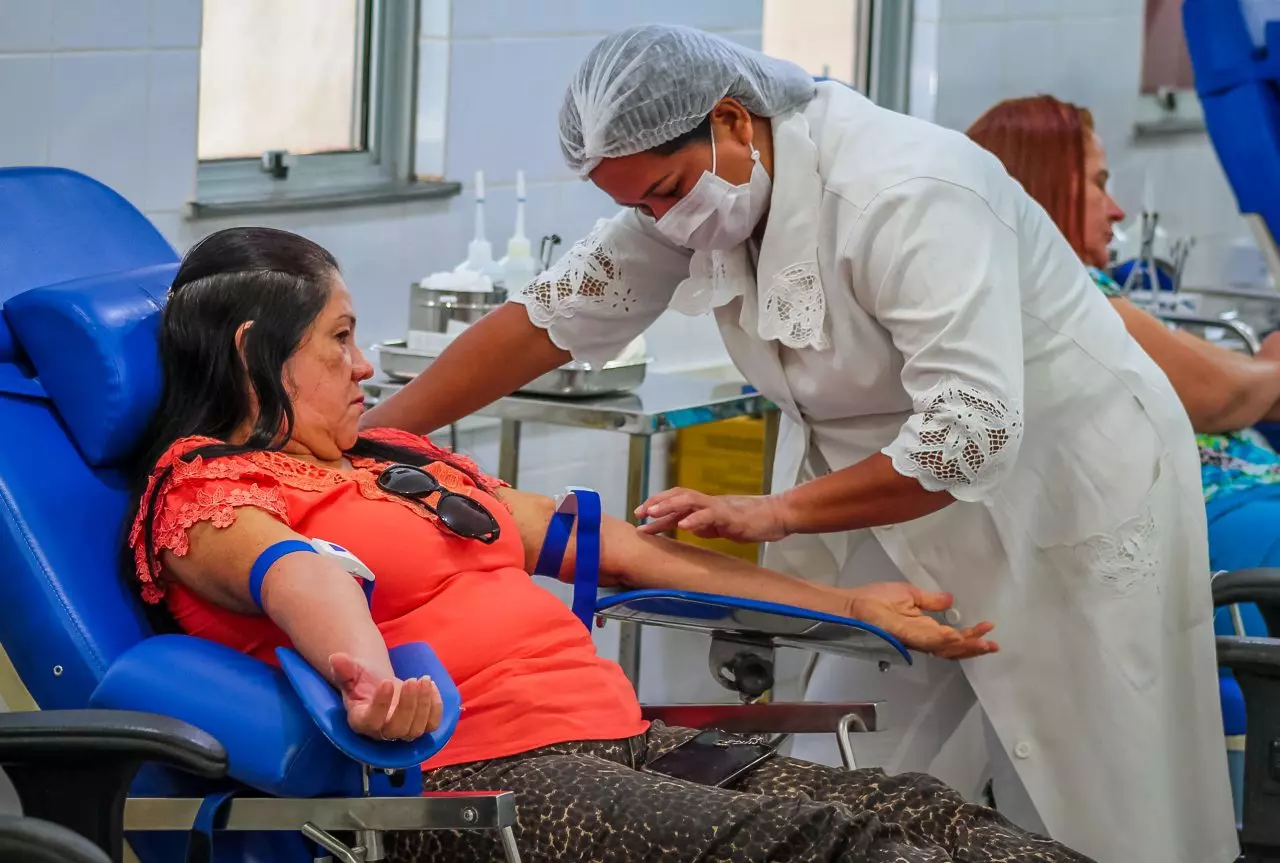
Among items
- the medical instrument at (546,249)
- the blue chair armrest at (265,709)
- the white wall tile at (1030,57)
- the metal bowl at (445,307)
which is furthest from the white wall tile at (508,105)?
the blue chair armrest at (265,709)

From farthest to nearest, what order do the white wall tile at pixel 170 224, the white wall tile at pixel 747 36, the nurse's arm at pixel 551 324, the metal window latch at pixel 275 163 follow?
the white wall tile at pixel 747 36, the metal window latch at pixel 275 163, the white wall tile at pixel 170 224, the nurse's arm at pixel 551 324

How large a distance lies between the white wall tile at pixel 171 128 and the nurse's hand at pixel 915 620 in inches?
53.3

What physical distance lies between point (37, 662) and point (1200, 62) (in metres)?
2.26

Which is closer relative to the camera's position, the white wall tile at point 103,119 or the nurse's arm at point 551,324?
the nurse's arm at point 551,324

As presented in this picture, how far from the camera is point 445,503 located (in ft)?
6.24

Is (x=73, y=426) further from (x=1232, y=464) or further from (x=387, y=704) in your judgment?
(x=1232, y=464)

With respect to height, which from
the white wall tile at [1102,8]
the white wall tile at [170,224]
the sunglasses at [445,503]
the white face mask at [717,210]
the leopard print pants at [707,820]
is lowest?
the leopard print pants at [707,820]

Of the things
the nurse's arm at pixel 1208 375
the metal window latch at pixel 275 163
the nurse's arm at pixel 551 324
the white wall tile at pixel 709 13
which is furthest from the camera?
the white wall tile at pixel 709 13

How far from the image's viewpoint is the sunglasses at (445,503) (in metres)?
1.89

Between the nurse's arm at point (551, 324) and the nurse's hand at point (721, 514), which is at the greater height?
the nurse's arm at point (551, 324)

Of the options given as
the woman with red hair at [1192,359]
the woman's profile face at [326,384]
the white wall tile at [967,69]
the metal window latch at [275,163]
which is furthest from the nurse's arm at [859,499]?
the white wall tile at [967,69]

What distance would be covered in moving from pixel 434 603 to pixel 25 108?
45.4 inches

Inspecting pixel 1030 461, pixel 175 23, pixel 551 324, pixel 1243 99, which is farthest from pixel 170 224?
pixel 1243 99

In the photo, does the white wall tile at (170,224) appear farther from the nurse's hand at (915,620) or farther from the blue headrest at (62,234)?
the nurse's hand at (915,620)
